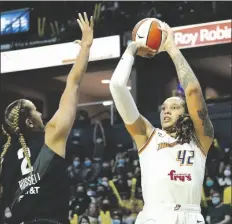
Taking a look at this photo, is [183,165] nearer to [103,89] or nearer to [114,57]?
[114,57]

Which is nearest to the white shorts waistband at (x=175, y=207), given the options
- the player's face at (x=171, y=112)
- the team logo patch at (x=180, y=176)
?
the team logo patch at (x=180, y=176)

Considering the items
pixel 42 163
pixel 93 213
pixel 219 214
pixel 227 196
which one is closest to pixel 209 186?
pixel 227 196

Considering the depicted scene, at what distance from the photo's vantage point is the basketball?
3.91m

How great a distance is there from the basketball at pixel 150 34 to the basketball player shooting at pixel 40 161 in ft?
1.15

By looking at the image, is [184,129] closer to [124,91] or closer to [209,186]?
[124,91]

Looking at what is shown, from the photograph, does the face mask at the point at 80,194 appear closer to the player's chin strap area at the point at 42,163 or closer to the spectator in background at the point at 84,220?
the spectator in background at the point at 84,220

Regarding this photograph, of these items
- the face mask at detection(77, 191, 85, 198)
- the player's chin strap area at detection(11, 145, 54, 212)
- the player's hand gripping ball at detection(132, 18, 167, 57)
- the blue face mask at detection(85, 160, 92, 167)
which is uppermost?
the player's hand gripping ball at detection(132, 18, 167, 57)

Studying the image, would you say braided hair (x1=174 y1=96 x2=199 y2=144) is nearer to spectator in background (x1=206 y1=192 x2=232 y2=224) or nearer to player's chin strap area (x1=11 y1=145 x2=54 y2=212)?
player's chin strap area (x1=11 y1=145 x2=54 y2=212)

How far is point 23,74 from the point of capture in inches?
781

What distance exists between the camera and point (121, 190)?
42.4 ft

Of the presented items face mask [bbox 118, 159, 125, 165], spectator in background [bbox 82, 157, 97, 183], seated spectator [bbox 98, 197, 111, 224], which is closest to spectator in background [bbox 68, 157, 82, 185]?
spectator in background [bbox 82, 157, 97, 183]

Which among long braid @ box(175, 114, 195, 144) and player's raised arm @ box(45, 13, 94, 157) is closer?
player's raised arm @ box(45, 13, 94, 157)

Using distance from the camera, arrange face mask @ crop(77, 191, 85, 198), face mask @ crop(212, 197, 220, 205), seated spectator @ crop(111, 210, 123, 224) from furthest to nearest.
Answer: face mask @ crop(77, 191, 85, 198)
seated spectator @ crop(111, 210, 123, 224)
face mask @ crop(212, 197, 220, 205)

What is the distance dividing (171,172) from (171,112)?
42 cm
